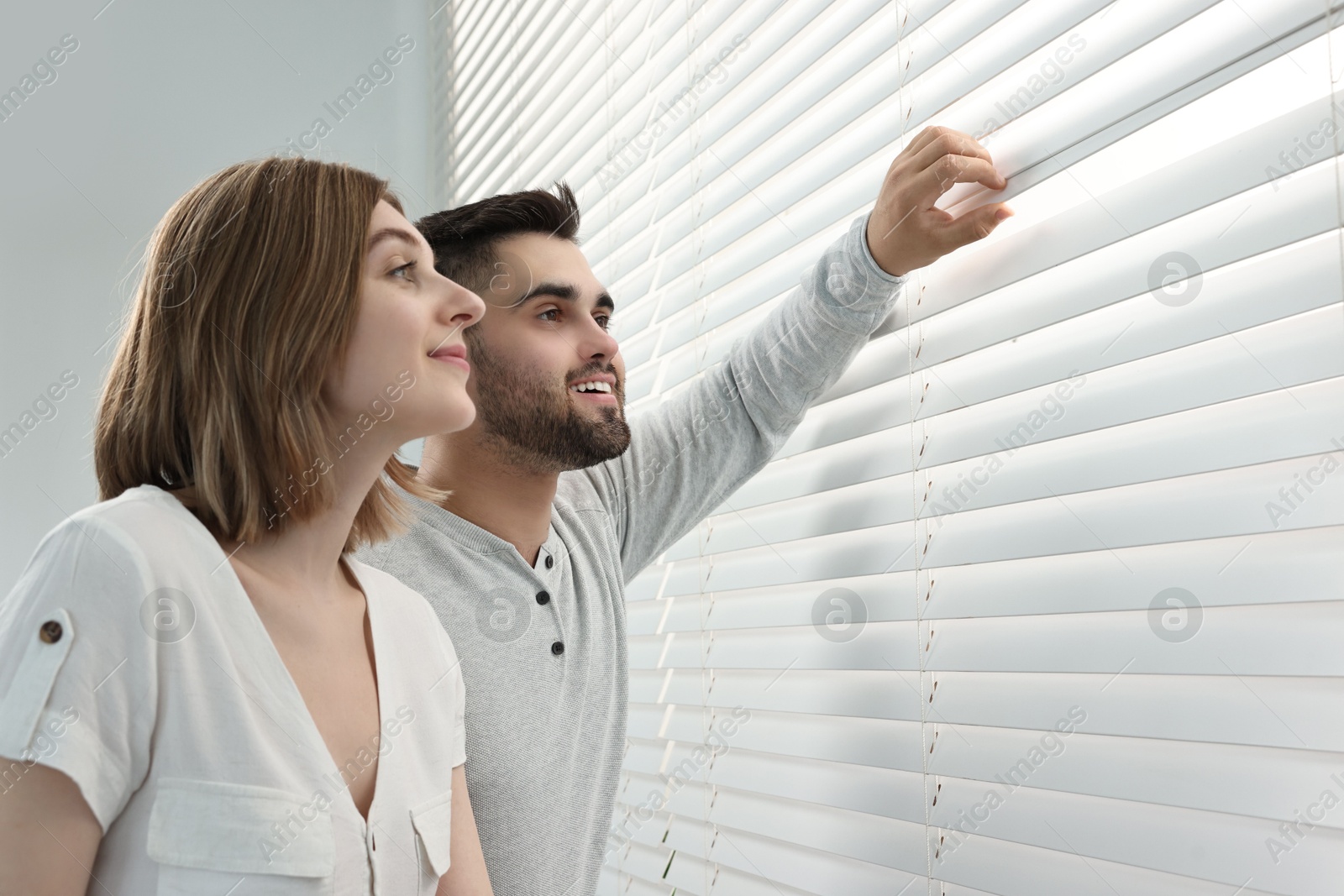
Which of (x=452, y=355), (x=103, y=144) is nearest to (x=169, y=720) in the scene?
(x=452, y=355)

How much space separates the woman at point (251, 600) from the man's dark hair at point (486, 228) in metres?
0.36

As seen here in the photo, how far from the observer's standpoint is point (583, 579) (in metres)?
1.20

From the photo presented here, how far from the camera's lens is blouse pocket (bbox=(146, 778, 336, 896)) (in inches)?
27.6

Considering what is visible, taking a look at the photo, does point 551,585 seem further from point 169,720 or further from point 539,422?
point 169,720

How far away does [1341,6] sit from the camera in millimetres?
555

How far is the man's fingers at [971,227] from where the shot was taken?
824 millimetres

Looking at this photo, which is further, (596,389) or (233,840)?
(596,389)

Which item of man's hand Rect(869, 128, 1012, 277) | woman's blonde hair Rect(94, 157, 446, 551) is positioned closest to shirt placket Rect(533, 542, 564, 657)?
woman's blonde hair Rect(94, 157, 446, 551)

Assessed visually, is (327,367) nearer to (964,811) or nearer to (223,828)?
(223,828)

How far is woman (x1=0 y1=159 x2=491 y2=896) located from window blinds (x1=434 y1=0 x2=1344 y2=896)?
375mm

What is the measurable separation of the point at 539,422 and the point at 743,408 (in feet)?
0.84

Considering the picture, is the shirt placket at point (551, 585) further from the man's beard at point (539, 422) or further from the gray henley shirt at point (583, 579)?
the man's beard at point (539, 422)

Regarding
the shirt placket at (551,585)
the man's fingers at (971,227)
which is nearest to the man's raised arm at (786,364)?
the man's fingers at (971,227)

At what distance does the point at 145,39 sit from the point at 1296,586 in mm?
2467
